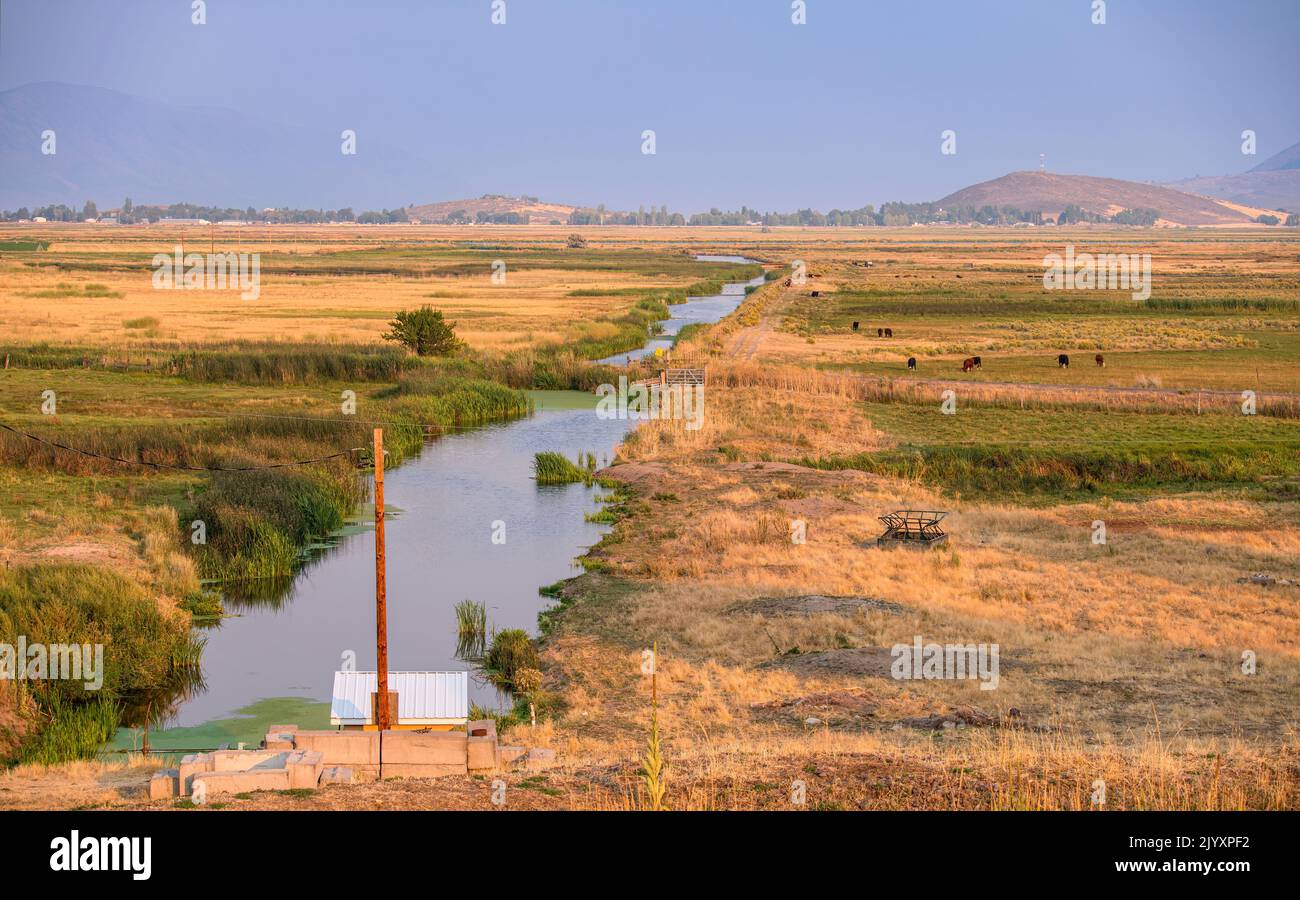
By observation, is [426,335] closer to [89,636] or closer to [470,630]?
[470,630]

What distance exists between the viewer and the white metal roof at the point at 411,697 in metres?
16.8

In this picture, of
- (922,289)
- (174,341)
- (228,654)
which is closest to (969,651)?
(228,654)

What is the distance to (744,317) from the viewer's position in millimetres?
79125

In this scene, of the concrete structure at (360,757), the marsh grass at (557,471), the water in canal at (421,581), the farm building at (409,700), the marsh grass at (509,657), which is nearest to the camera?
the concrete structure at (360,757)

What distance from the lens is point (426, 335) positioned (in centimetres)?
5703

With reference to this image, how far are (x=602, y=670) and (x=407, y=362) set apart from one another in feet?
113

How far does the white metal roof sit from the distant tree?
132 feet

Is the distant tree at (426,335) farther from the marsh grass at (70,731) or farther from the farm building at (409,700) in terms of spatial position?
the farm building at (409,700)

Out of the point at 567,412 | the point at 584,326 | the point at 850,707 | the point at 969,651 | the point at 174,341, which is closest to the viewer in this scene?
the point at 850,707

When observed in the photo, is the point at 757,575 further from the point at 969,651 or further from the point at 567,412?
the point at 567,412

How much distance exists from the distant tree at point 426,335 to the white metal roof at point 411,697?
40311 mm

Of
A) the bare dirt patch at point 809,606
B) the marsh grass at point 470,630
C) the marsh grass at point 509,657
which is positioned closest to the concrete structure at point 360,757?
the marsh grass at point 509,657

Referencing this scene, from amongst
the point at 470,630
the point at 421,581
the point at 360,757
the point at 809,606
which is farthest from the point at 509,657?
the point at 360,757

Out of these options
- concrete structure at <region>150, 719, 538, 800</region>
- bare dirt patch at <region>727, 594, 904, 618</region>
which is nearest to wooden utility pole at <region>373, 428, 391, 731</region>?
concrete structure at <region>150, 719, 538, 800</region>
